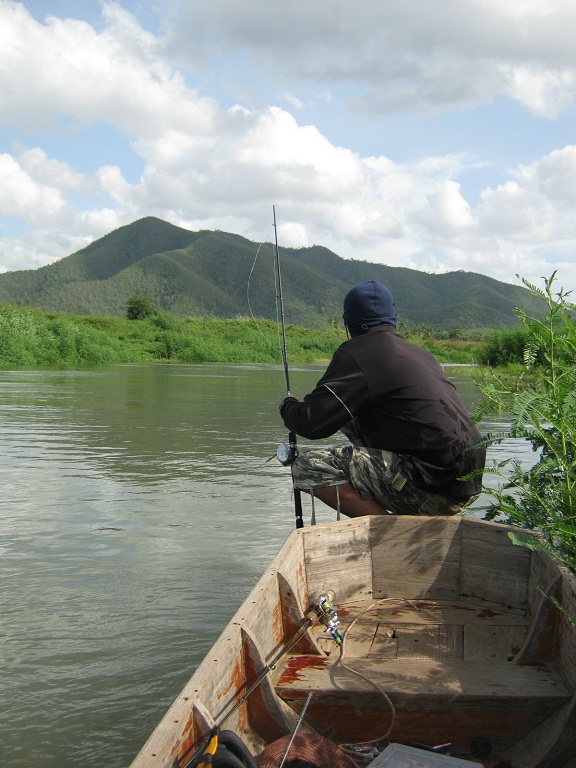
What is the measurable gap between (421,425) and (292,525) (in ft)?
9.06

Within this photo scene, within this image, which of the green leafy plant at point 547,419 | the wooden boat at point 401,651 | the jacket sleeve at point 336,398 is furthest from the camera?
Answer: the jacket sleeve at point 336,398

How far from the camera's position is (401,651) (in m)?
3.40

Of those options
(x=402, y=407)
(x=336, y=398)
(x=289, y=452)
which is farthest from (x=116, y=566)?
(x=402, y=407)

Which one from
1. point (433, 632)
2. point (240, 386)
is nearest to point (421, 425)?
point (433, 632)

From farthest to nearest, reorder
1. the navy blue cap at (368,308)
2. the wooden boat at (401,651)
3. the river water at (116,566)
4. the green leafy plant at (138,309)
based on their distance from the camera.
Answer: the green leafy plant at (138,309)
the navy blue cap at (368,308)
the river water at (116,566)
the wooden boat at (401,651)

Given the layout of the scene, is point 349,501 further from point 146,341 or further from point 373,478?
point 146,341

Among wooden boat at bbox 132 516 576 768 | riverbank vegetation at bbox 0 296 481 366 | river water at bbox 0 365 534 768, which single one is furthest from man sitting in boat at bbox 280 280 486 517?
riverbank vegetation at bbox 0 296 481 366

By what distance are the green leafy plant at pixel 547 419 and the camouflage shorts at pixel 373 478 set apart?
1.86 feet

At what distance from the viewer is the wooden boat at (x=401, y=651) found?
102 inches

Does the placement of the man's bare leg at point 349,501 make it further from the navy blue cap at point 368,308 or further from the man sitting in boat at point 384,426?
the navy blue cap at point 368,308

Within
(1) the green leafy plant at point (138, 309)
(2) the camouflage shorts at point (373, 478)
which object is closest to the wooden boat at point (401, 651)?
(2) the camouflage shorts at point (373, 478)

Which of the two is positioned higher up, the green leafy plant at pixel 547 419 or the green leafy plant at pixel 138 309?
the green leafy plant at pixel 138 309

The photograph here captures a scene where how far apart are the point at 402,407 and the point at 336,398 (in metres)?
0.35

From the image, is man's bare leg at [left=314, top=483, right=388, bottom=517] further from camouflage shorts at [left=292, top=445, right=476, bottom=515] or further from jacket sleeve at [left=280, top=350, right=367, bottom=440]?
jacket sleeve at [left=280, top=350, right=367, bottom=440]
